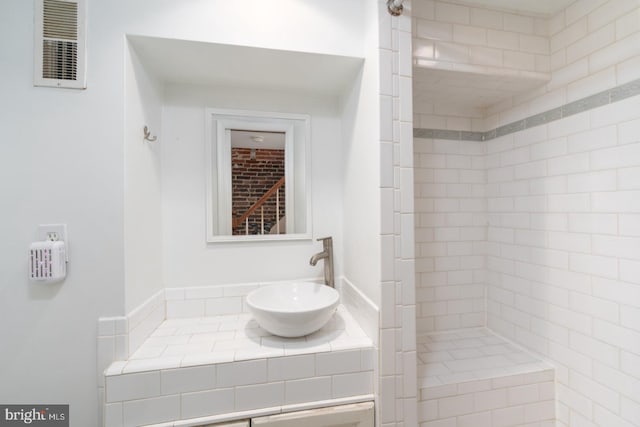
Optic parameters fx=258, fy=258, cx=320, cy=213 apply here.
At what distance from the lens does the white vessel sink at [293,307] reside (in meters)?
0.99

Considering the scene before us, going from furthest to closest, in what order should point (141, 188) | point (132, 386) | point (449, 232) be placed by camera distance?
point (449, 232)
point (141, 188)
point (132, 386)

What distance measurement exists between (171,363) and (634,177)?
72.1 inches

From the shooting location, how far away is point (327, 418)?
37.9 inches

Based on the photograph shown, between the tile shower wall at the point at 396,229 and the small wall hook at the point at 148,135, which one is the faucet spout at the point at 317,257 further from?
the small wall hook at the point at 148,135

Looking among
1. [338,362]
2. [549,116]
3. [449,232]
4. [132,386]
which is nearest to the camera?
[132,386]

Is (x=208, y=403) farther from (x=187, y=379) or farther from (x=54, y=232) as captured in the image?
(x=54, y=232)

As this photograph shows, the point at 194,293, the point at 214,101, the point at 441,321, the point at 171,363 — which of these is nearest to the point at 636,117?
the point at 441,321

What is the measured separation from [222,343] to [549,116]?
6.13 ft

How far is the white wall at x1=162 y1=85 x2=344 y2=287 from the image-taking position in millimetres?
1355

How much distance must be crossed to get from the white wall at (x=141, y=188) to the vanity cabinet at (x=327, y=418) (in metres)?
0.69

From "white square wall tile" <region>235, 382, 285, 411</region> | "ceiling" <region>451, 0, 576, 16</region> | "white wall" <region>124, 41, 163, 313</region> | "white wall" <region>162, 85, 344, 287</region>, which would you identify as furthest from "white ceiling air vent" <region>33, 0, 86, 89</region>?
"ceiling" <region>451, 0, 576, 16</region>

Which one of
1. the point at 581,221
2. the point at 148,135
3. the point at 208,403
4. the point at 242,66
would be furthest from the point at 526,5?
the point at 208,403

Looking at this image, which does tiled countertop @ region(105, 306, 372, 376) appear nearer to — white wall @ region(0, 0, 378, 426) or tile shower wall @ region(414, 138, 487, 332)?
white wall @ region(0, 0, 378, 426)

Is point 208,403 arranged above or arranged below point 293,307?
below
